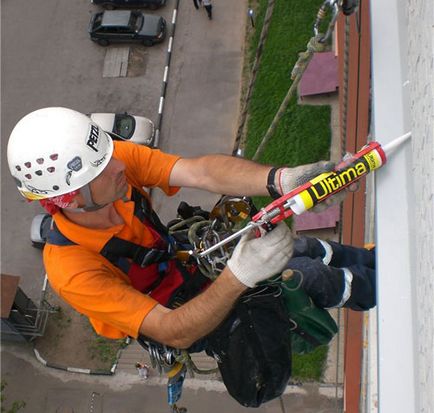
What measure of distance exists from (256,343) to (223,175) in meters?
1.07

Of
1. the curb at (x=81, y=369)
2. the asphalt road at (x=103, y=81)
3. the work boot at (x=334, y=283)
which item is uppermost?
the asphalt road at (x=103, y=81)

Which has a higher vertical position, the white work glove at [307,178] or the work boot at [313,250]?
the white work glove at [307,178]

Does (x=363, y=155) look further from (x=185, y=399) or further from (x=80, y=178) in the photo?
(x=185, y=399)

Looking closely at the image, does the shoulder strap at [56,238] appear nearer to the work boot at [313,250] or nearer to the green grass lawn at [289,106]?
the work boot at [313,250]

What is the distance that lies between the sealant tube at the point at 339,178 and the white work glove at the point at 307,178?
169 mm

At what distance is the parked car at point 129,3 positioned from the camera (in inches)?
604

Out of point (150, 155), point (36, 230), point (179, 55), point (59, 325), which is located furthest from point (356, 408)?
point (179, 55)

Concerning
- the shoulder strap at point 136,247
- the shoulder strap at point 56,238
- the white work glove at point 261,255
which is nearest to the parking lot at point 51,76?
the shoulder strap at point 136,247

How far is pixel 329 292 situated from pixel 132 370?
755cm

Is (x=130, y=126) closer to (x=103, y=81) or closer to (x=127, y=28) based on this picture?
(x=103, y=81)

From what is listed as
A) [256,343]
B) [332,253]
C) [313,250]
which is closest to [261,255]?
[256,343]

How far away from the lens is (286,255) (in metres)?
3.43

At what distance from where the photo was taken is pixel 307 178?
3.55 metres

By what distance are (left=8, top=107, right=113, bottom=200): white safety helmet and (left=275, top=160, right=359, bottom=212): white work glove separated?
1.09 m
